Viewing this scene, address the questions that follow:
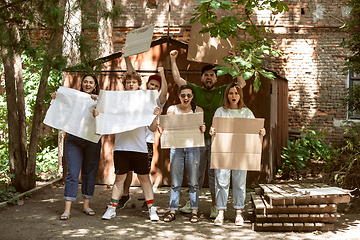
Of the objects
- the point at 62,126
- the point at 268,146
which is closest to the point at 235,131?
the point at 62,126

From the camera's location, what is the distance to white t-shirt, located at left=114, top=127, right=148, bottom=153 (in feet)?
13.8

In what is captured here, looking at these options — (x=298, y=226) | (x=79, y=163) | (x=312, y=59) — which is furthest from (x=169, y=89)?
(x=312, y=59)

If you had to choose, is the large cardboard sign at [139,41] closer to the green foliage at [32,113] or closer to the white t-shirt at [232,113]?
the white t-shirt at [232,113]

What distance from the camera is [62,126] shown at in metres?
4.30

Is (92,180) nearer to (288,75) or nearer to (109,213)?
(109,213)

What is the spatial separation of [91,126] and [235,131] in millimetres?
1839

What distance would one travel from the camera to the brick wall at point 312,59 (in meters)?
9.65

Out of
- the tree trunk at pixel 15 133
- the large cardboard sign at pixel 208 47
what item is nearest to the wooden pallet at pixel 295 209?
the large cardboard sign at pixel 208 47

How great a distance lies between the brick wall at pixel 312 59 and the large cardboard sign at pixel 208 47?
202 inches

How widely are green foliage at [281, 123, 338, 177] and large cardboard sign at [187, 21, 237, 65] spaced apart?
3.59 metres

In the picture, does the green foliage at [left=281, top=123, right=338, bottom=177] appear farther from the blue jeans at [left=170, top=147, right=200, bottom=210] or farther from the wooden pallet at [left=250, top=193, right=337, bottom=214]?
the blue jeans at [left=170, top=147, right=200, bottom=210]

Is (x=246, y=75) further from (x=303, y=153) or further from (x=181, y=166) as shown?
(x=303, y=153)

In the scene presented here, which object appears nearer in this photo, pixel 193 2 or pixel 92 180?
pixel 92 180

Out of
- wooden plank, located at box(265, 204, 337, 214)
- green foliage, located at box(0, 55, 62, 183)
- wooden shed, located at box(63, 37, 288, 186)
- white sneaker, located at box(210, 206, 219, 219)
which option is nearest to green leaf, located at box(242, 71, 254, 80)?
wooden plank, located at box(265, 204, 337, 214)
